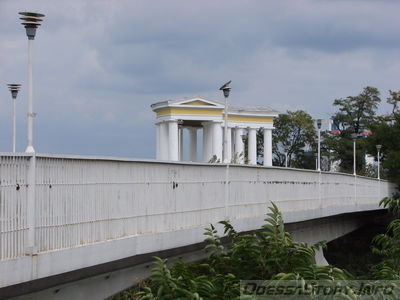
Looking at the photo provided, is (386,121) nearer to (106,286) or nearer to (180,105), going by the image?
(180,105)

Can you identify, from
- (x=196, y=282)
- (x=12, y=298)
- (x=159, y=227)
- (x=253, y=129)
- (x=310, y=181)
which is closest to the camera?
(x=196, y=282)

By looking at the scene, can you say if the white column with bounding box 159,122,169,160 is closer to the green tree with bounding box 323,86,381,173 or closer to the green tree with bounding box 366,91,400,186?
the green tree with bounding box 366,91,400,186

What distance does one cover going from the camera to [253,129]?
235ft

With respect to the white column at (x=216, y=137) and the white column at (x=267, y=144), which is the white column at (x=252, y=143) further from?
the white column at (x=216, y=137)

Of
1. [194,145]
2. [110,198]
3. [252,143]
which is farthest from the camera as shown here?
[252,143]

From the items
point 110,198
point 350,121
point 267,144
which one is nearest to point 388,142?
point 267,144

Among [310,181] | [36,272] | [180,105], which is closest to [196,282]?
[36,272]

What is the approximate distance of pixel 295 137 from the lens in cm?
10494

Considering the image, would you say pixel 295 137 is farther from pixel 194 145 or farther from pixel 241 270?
pixel 241 270

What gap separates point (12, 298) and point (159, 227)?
4768mm

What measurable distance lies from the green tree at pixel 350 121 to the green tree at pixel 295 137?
8.09 ft

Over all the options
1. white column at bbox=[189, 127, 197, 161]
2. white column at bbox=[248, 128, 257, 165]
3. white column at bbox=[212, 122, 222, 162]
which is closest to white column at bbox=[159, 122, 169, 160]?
white column at bbox=[212, 122, 222, 162]

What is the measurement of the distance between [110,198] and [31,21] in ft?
9.31

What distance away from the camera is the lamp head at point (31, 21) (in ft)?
36.4
